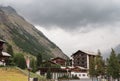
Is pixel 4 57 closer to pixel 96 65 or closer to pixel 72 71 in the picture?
pixel 96 65

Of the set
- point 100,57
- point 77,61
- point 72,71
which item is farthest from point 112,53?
point 77,61

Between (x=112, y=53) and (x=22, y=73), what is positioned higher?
(x=112, y=53)

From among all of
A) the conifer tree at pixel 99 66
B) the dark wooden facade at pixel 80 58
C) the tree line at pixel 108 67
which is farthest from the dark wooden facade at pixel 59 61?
the conifer tree at pixel 99 66

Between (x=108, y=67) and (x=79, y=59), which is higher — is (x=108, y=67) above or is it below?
below

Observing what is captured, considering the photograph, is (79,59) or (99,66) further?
(79,59)

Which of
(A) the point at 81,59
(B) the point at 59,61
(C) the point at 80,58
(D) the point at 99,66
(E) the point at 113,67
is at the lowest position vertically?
(E) the point at 113,67

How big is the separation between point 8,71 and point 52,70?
39.1 meters

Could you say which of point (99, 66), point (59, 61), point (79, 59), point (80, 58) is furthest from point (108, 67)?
point (79, 59)

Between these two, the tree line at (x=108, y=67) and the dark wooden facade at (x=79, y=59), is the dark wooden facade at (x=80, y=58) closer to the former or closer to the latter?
the dark wooden facade at (x=79, y=59)

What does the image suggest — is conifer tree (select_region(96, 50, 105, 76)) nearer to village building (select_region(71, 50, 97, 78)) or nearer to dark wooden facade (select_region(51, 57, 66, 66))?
village building (select_region(71, 50, 97, 78))

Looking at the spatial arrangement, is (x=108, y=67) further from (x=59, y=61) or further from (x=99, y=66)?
(x=59, y=61)

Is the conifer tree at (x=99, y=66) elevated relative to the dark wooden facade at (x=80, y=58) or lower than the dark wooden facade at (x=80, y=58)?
lower

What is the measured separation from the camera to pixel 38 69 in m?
130

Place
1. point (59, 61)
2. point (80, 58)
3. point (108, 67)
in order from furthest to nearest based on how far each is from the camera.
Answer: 1. point (80, 58)
2. point (59, 61)
3. point (108, 67)
